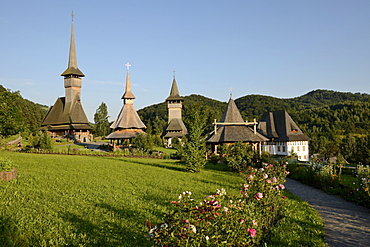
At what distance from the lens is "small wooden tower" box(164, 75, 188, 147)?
4969 centimetres

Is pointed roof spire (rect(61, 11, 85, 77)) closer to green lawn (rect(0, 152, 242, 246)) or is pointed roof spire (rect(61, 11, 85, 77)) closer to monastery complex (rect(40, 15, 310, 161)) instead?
monastery complex (rect(40, 15, 310, 161))

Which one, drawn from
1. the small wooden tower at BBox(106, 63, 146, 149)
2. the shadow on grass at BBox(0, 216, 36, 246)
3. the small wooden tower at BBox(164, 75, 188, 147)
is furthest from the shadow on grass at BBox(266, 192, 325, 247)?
the small wooden tower at BBox(164, 75, 188, 147)

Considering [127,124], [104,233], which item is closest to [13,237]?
[104,233]

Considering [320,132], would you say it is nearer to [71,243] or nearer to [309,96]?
[71,243]

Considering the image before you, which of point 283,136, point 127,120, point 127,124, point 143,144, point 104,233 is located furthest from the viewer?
point 283,136

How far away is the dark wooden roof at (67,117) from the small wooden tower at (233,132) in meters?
29.5

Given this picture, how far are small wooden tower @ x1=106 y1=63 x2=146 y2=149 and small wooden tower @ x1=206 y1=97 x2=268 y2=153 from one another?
1259 centimetres

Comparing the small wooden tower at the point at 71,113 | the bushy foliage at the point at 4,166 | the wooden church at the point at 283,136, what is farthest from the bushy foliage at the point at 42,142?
the wooden church at the point at 283,136

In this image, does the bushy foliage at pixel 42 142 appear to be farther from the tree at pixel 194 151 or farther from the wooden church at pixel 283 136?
the wooden church at pixel 283 136

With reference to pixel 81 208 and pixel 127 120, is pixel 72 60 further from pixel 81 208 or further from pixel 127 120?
pixel 81 208

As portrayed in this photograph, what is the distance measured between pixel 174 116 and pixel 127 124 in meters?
20.6

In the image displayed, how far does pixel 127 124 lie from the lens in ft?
113

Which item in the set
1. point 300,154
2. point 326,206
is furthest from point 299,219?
point 300,154

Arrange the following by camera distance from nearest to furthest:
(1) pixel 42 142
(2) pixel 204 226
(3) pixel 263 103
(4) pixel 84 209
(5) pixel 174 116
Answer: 1. (2) pixel 204 226
2. (4) pixel 84 209
3. (1) pixel 42 142
4. (5) pixel 174 116
5. (3) pixel 263 103
